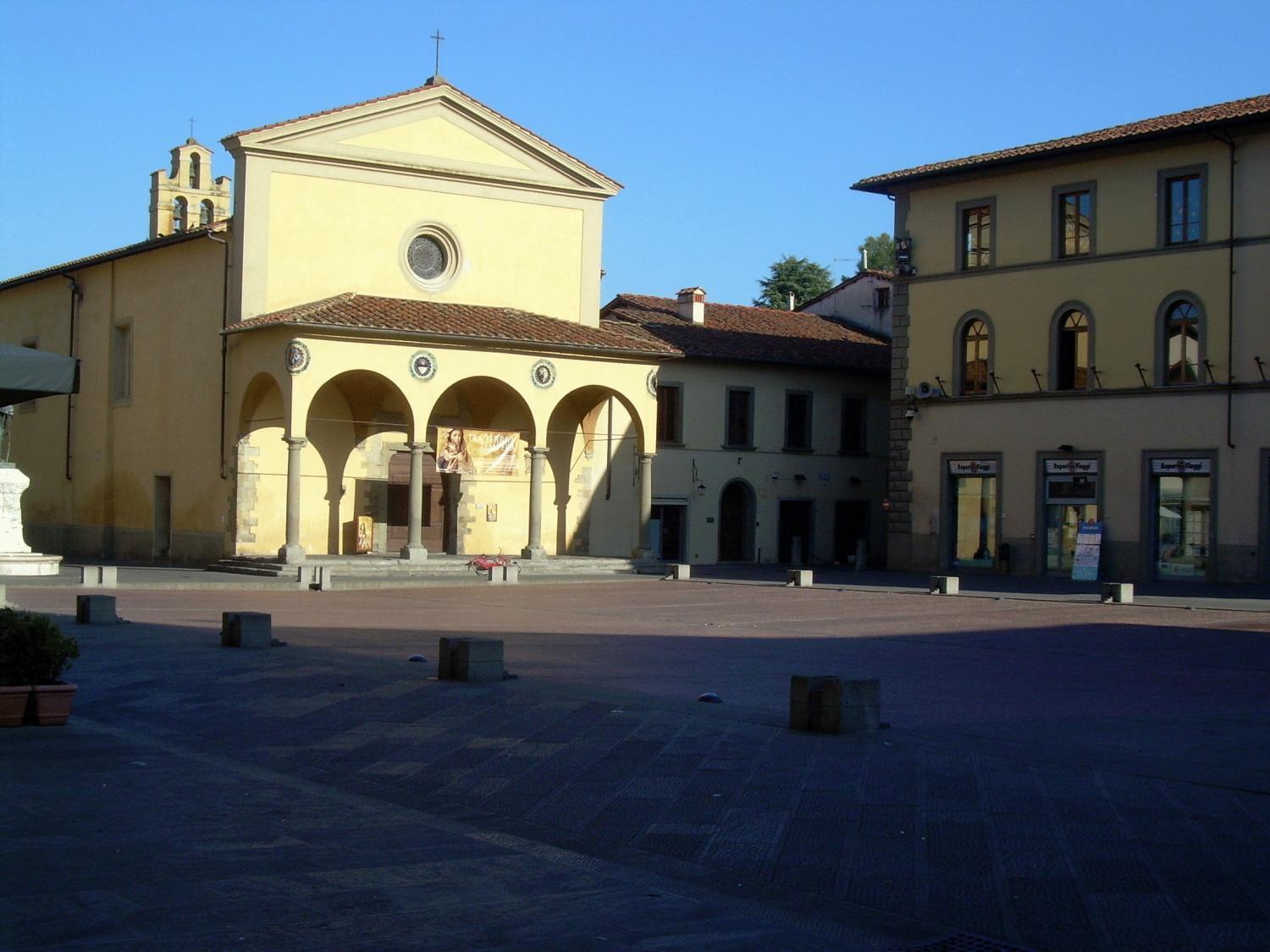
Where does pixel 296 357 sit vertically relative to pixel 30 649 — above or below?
above

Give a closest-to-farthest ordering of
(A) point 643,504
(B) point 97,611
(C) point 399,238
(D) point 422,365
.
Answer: (B) point 97,611
(D) point 422,365
(C) point 399,238
(A) point 643,504

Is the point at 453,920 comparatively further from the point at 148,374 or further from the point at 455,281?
the point at 148,374

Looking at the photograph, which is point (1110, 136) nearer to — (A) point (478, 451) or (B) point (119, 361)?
(A) point (478, 451)

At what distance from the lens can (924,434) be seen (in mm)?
40188

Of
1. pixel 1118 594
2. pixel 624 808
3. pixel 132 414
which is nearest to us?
pixel 624 808

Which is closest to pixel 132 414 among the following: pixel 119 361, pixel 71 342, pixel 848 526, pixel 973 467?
pixel 119 361

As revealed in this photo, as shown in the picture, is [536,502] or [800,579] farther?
[536,502]

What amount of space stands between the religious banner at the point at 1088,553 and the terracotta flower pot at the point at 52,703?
28481 mm

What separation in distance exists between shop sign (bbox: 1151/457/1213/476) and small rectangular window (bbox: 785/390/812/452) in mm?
13451

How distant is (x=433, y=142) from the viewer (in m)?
37.8

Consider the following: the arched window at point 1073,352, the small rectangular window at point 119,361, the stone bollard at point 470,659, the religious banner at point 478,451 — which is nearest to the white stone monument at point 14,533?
the religious banner at point 478,451

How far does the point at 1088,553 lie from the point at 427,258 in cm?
1739

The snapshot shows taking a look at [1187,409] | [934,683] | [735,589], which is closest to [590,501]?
[735,589]

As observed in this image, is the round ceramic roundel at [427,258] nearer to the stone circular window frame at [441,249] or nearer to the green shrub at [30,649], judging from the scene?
the stone circular window frame at [441,249]
